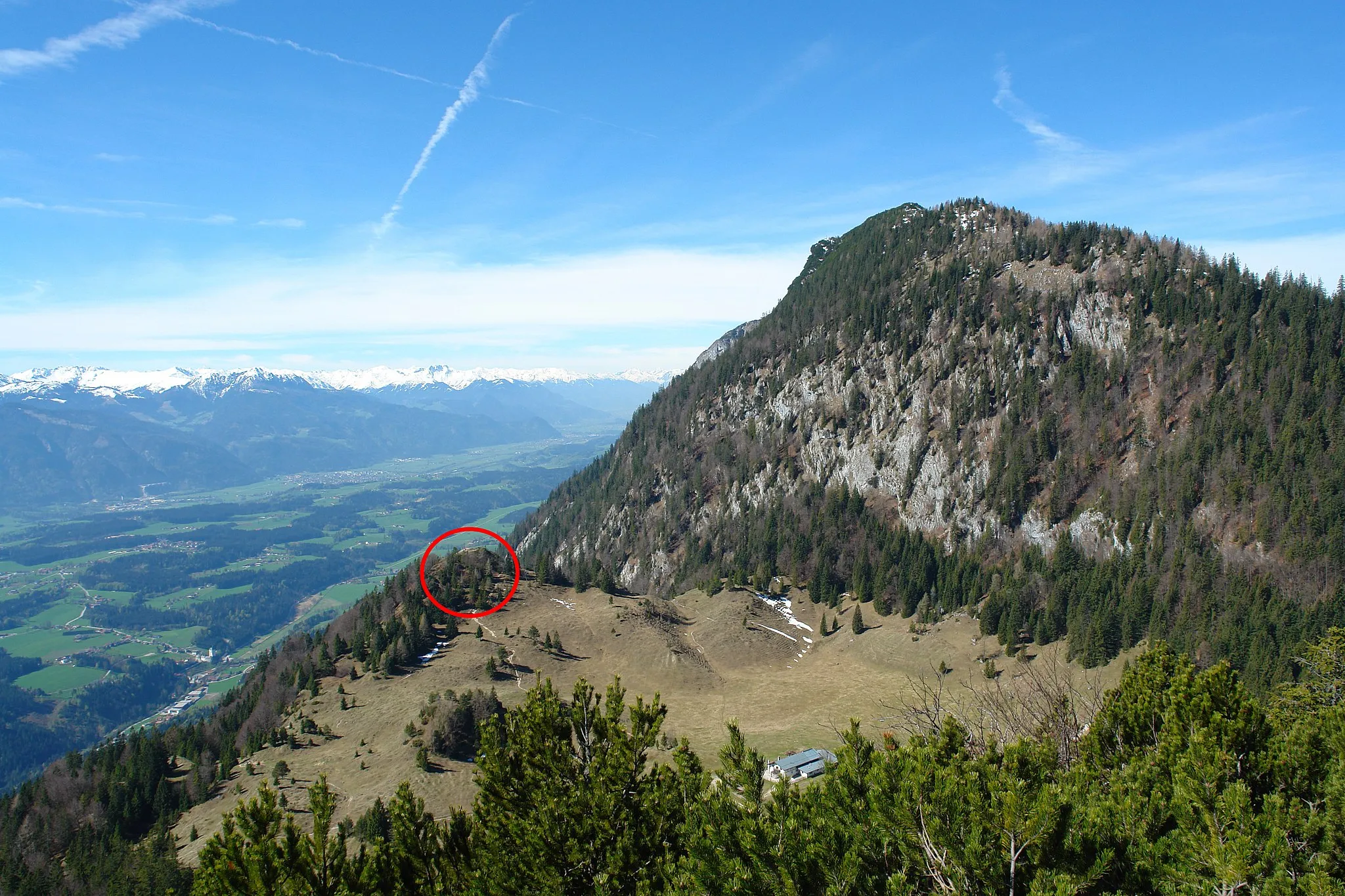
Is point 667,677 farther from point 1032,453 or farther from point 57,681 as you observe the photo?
point 57,681

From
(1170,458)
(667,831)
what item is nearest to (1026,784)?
(667,831)

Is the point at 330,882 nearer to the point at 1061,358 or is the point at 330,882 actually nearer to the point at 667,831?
the point at 667,831

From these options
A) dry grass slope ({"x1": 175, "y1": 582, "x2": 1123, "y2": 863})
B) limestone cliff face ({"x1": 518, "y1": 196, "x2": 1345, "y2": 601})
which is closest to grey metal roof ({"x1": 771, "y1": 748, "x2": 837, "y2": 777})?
dry grass slope ({"x1": 175, "y1": 582, "x2": 1123, "y2": 863})

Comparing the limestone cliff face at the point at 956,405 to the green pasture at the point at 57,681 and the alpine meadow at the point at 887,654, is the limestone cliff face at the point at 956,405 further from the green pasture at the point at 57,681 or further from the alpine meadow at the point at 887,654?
the green pasture at the point at 57,681

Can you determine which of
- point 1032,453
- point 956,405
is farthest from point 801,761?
point 956,405

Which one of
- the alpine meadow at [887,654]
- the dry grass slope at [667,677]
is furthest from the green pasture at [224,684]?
the dry grass slope at [667,677]
